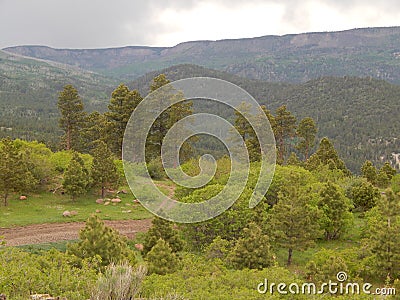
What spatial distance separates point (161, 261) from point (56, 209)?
1465 centimetres

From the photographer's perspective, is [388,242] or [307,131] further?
[307,131]

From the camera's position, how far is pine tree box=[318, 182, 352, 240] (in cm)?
2577

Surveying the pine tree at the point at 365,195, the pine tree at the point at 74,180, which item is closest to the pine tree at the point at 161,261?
the pine tree at the point at 74,180

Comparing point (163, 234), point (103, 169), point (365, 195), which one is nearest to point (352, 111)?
point (365, 195)

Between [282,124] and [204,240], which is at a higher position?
[282,124]

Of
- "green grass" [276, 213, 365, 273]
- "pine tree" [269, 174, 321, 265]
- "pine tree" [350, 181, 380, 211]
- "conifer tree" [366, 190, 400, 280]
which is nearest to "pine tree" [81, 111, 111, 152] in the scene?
"pine tree" [350, 181, 380, 211]

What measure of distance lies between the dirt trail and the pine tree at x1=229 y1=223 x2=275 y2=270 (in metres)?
8.31

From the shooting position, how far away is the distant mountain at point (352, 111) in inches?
4348

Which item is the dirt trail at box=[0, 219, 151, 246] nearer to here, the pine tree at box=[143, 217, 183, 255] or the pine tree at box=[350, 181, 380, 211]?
the pine tree at box=[143, 217, 183, 255]

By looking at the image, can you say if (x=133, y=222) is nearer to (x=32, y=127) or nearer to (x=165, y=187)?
(x=165, y=187)

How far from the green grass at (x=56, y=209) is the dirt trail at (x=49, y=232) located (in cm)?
66

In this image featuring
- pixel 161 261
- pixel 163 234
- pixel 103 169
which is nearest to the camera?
pixel 161 261

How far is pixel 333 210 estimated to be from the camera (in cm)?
2572

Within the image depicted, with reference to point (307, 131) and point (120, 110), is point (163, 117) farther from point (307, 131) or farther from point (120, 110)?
point (307, 131)
